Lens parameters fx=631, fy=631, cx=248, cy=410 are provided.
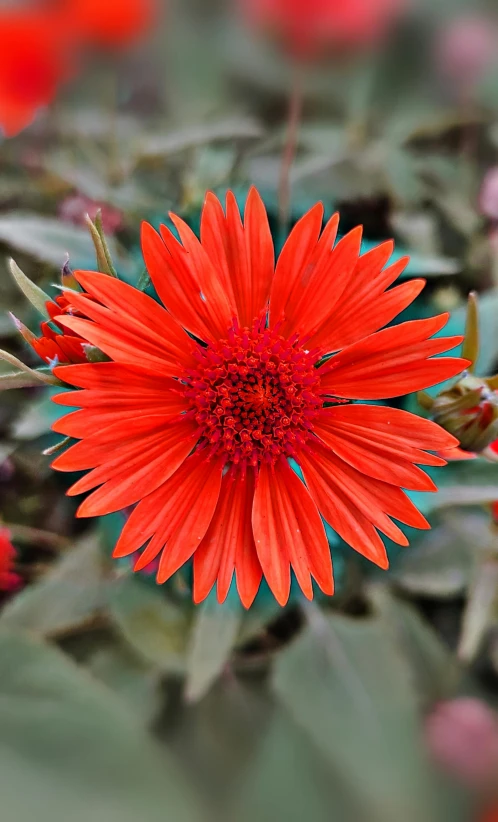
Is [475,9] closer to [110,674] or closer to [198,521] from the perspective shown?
[198,521]

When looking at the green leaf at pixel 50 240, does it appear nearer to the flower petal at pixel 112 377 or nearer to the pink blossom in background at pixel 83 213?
the pink blossom in background at pixel 83 213

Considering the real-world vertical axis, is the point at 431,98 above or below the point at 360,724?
above

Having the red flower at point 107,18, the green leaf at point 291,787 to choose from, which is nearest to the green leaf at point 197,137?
the red flower at point 107,18

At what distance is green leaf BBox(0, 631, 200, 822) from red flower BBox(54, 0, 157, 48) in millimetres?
688

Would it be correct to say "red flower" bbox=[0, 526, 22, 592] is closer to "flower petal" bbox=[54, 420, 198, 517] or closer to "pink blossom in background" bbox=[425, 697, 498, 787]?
"flower petal" bbox=[54, 420, 198, 517]

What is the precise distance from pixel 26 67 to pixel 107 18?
145 mm

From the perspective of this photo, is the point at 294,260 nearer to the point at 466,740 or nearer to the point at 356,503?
the point at 356,503

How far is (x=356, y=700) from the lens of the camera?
655 mm

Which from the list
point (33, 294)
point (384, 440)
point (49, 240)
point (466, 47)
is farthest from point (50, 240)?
point (466, 47)

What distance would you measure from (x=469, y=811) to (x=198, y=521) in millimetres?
287

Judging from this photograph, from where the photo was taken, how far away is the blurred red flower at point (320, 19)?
2.08 ft

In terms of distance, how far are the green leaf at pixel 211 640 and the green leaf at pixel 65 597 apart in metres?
0.14

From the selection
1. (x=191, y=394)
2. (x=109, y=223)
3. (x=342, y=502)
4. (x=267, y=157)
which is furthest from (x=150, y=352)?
(x=267, y=157)

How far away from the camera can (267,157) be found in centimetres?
78
